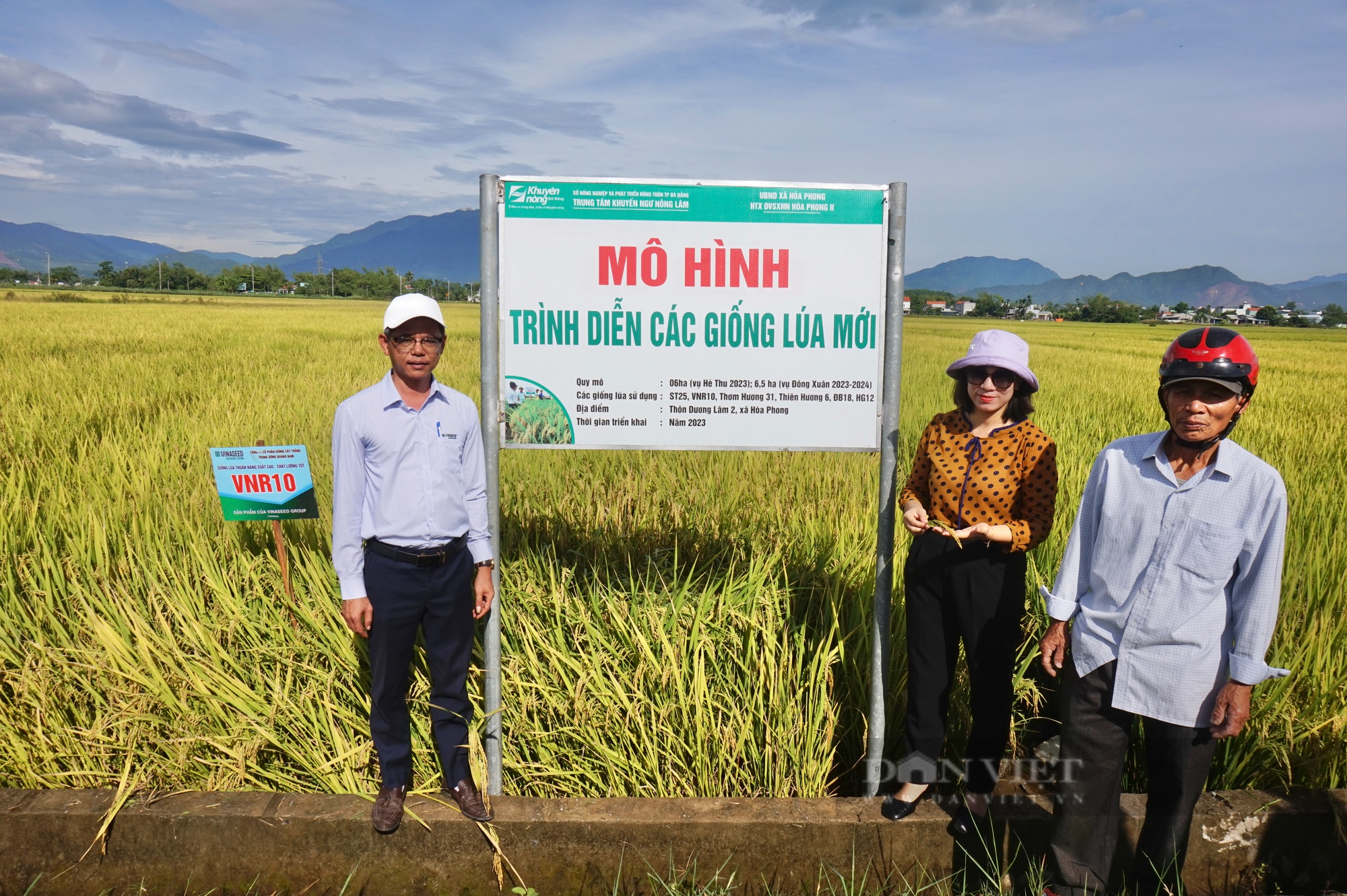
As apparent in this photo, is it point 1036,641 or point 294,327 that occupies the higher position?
point 294,327

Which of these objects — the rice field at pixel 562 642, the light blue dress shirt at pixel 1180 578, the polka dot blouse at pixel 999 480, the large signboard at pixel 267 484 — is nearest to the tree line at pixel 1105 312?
the rice field at pixel 562 642

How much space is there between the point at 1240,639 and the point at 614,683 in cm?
167

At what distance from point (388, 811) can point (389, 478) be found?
3.07ft

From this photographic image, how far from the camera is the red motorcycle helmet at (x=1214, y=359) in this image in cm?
178

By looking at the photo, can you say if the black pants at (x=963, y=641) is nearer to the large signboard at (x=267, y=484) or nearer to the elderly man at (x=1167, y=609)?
the elderly man at (x=1167, y=609)

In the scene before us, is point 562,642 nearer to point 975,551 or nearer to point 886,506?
point 886,506

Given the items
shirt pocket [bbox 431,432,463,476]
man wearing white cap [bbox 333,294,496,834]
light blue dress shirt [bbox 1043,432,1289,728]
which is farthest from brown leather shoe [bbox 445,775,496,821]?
light blue dress shirt [bbox 1043,432,1289,728]

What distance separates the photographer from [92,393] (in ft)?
23.9

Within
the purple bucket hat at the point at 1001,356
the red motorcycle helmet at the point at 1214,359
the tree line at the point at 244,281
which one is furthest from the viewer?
the tree line at the point at 244,281

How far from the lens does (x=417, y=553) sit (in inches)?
88.4

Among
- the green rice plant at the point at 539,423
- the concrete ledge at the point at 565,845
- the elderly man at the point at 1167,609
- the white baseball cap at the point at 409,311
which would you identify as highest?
the white baseball cap at the point at 409,311

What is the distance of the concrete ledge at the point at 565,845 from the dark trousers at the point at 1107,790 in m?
0.21

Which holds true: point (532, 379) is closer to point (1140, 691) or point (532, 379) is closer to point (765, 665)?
point (765, 665)

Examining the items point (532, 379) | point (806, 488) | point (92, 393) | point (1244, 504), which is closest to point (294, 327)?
point (92, 393)
